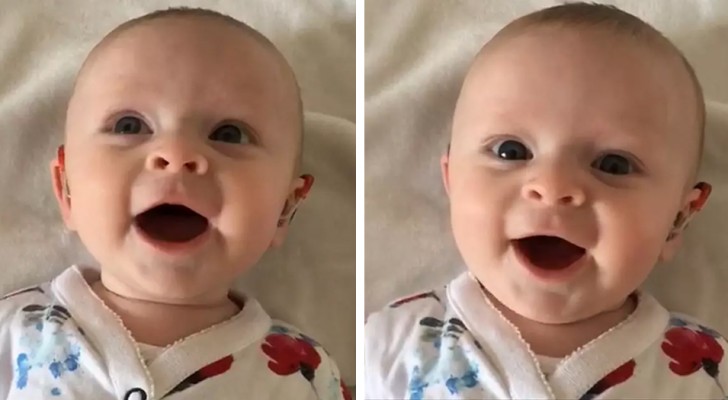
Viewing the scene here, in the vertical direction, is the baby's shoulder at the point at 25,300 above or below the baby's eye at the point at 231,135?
below

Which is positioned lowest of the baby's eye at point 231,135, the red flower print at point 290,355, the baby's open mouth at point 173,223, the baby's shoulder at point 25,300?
the red flower print at point 290,355

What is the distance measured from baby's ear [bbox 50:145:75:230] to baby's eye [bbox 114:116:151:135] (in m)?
0.08

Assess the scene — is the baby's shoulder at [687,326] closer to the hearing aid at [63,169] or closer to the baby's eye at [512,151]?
the baby's eye at [512,151]

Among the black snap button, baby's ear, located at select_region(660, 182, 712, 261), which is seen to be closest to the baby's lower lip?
baby's ear, located at select_region(660, 182, 712, 261)

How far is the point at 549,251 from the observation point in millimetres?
788

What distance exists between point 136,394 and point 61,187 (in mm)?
196

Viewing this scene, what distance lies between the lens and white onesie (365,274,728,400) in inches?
30.6

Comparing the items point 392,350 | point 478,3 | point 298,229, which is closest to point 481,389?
point 392,350

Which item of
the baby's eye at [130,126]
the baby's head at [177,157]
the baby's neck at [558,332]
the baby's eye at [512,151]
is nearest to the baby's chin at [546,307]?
the baby's neck at [558,332]

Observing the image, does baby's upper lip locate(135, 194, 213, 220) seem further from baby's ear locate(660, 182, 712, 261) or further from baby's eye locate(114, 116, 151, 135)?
baby's ear locate(660, 182, 712, 261)

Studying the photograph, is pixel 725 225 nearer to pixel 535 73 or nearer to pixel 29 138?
pixel 535 73

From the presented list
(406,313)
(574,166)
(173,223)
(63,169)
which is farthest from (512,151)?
(63,169)

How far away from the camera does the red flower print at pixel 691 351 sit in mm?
804

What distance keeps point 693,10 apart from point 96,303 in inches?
23.4
